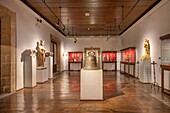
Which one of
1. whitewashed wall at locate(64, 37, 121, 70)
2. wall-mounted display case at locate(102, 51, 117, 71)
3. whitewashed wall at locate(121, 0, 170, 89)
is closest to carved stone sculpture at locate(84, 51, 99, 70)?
whitewashed wall at locate(121, 0, 170, 89)

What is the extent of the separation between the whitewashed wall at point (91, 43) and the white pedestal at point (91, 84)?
1366 centimetres

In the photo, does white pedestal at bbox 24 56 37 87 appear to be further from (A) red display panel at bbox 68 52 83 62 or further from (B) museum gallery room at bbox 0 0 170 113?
(A) red display panel at bbox 68 52 83 62

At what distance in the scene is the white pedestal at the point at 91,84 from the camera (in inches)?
210

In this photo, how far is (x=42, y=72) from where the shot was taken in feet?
30.2

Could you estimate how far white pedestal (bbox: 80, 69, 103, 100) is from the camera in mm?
5332

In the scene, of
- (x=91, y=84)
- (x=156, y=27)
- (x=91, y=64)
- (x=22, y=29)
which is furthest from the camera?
(x=156, y=27)

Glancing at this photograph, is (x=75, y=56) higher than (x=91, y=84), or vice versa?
(x=75, y=56)

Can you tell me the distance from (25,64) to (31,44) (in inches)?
53.8

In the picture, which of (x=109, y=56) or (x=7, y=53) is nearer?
(x=7, y=53)

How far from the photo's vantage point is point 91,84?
536 cm

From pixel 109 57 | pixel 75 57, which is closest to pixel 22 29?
pixel 75 57

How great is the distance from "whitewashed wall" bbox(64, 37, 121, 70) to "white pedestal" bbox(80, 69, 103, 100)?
13663 mm

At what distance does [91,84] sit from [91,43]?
45.3ft

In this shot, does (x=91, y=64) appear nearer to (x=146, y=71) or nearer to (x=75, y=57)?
(x=146, y=71)
